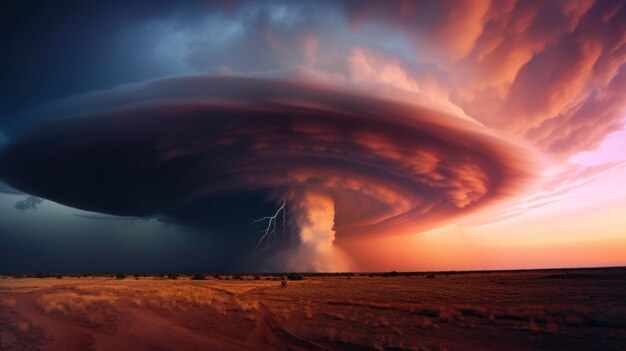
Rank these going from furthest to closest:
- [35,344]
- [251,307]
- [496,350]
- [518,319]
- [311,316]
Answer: [251,307] < [311,316] < [518,319] < [35,344] < [496,350]

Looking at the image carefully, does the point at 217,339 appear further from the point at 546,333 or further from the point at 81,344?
the point at 546,333

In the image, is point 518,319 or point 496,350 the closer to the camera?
point 496,350

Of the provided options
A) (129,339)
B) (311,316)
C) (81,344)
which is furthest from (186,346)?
(311,316)

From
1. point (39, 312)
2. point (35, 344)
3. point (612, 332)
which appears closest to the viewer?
point (35, 344)

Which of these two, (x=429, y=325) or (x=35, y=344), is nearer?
(x=35, y=344)

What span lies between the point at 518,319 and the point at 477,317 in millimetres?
2213

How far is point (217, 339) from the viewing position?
1700 centimetres

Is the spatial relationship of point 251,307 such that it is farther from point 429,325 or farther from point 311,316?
point 429,325

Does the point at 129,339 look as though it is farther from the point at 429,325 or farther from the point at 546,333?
the point at 546,333

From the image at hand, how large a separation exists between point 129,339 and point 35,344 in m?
3.50

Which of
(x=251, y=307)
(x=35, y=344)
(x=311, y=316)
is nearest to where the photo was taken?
(x=35, y=344)

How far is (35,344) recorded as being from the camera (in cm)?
1603

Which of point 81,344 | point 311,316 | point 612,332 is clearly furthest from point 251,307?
point 612,332

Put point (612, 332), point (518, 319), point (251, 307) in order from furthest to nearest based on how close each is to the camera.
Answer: point (251, 307) < point (518, 319) < point (612, 332)
